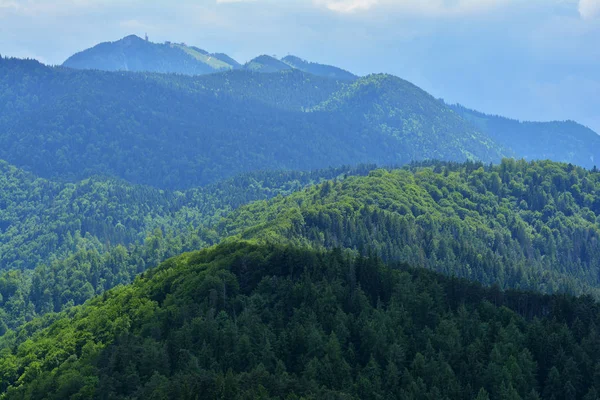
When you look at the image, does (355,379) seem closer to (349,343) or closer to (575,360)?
(349,343)

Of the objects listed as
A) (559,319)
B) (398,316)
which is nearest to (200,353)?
(398,316)

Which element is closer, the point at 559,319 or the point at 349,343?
the point at 349,343

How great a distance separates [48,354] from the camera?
13938 cm

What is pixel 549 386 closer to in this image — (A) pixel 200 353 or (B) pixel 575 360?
(B) pixel 575 360

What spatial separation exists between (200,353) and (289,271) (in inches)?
1275

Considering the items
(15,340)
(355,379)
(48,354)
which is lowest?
(15,340)

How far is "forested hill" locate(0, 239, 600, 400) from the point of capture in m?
106

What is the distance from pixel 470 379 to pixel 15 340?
125919 mm

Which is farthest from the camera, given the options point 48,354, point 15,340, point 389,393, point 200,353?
point 15,340

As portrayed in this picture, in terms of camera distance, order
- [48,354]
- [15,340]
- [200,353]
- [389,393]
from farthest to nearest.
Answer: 1. [15,340]
2. [48,354]
3. [200,353]
4. [389,393]

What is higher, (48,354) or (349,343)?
(349,343)

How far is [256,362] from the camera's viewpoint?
363ft

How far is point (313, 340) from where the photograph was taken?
114 meters

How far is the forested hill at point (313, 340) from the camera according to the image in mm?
106188
